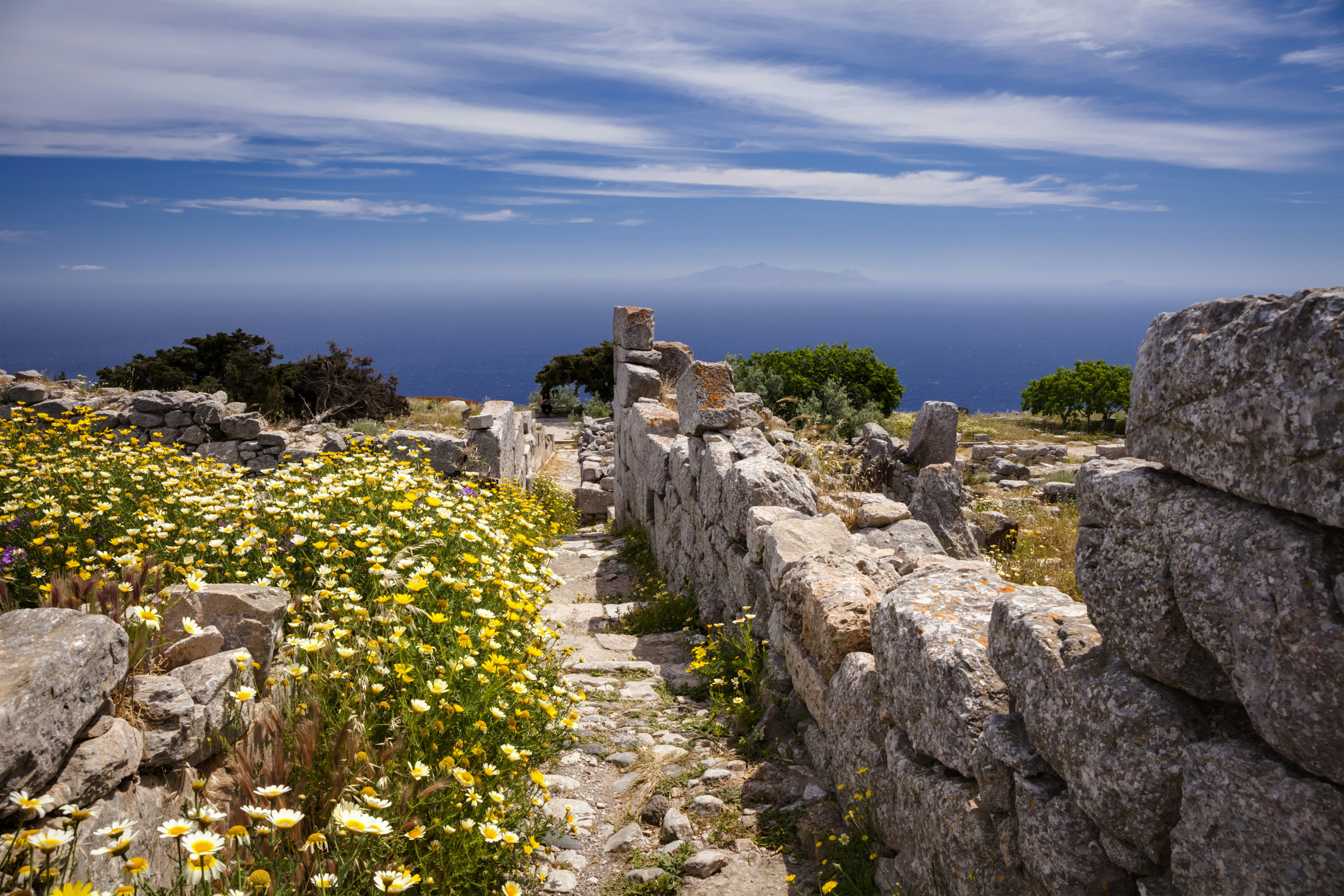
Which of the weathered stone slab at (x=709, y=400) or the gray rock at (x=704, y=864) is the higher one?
the weathered stone slab at (x=709, y=400)

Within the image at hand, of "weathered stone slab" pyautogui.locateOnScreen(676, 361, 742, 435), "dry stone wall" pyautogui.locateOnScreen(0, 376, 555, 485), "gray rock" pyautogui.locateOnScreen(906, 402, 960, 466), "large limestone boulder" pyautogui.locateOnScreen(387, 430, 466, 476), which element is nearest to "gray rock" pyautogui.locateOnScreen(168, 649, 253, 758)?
"weathered stone slab" pyautogui.locateOnScreen(676, 361, 742, 435)

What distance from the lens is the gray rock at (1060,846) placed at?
1.97m

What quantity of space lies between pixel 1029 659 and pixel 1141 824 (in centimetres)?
51

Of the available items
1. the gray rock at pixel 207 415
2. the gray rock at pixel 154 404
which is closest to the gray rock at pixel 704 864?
the gray rock at pixel 207 415

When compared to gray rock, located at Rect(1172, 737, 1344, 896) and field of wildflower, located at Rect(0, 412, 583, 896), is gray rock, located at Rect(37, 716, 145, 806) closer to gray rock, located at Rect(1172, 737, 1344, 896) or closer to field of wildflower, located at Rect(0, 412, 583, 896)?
field of wildflower, located at Rect(0, 412, 583, 896)

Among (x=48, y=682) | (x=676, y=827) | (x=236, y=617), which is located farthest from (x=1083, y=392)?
(x=48, y=682)

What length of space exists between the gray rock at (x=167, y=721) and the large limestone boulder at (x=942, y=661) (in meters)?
2.67

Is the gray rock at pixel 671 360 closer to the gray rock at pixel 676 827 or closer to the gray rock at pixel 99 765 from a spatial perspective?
the gray rock at pixel 676 827

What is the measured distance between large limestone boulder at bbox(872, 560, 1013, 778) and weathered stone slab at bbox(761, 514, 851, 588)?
1203 mm

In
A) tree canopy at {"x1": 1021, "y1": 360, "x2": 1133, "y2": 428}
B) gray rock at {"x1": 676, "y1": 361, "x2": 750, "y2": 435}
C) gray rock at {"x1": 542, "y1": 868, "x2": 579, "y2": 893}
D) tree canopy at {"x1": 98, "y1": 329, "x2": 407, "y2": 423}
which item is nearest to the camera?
gray rock at {"x1": 542, "y1": 868, "x2": 579, "y2": 893}

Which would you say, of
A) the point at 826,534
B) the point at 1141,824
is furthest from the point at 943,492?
the point at 1141,824

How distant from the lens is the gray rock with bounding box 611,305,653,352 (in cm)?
1312

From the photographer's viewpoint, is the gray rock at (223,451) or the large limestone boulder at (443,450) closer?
the large limestone boulder at (443,450)

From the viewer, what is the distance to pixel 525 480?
16703mm
